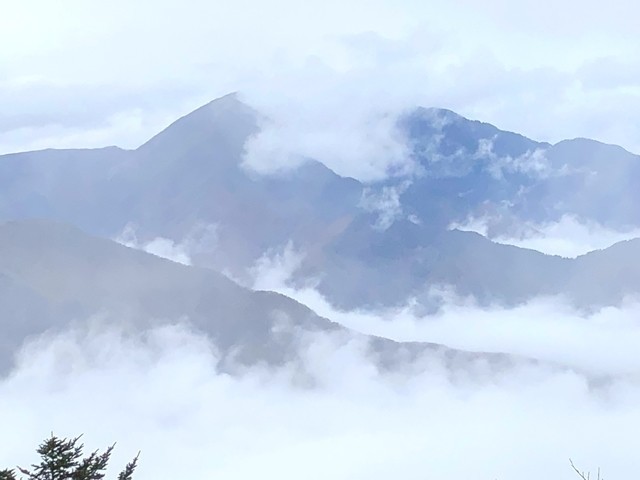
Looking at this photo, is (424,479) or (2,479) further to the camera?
(424,479)

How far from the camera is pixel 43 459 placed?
52.8 feet

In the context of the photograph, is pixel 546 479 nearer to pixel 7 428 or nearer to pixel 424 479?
pixel 424 479

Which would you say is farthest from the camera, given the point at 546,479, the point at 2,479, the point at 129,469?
the point at 546,479

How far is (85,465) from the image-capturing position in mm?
16406

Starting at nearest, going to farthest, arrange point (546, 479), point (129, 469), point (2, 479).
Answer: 1. point (2, 479)
2. point (129, 469)
3. point (546, 479)

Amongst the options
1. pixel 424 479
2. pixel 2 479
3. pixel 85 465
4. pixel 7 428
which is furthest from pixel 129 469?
pixel 7 428

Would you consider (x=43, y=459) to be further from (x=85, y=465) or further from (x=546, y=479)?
(x=546, y=479)

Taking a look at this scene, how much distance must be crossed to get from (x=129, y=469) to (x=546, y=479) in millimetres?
181227

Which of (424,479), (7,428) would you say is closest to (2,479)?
(424,479)

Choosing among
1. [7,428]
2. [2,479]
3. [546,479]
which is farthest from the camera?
[7,428]

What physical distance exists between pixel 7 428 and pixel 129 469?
20026cm

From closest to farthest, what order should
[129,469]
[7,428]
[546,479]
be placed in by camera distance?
[129,469] < [546,479] < [7,428]

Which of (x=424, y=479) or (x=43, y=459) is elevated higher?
(x=424, y=479)

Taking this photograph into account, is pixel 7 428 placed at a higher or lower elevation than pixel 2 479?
higher
